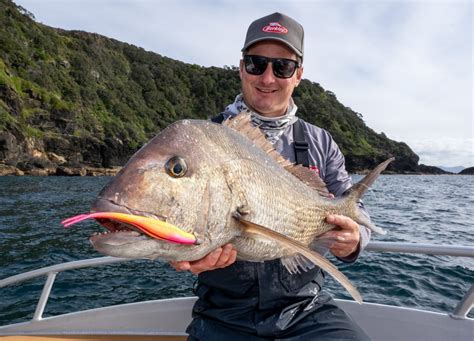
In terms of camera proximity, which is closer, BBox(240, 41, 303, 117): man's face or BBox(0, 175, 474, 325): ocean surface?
BBox(240, 41, 303, 117): man's face

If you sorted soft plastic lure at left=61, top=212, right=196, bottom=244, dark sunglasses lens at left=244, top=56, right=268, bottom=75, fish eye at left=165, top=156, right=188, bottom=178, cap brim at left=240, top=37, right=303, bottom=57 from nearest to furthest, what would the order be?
soft plastic lure at left=61, top=212, right=196, bottom=244 < fish eye at left=165, top=156, right=188, bottom=178 < cap brim at left=240, top=37, right=303, bottom=57 < dark sunglasses lens at left=244, top=56, right=268, bottom=75

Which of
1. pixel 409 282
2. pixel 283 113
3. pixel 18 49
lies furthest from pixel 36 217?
pixel 18 49

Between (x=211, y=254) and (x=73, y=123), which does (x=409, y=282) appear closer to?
(x=211, y=254)

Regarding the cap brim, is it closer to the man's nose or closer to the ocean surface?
the man's nose

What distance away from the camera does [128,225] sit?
4.85 ft

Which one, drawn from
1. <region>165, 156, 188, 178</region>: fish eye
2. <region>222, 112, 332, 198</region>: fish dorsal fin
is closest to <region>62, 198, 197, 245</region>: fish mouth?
<region>165, 156, 188, 178</region>: fish eye

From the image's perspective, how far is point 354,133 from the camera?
368 ft

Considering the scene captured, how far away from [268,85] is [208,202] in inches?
56.1

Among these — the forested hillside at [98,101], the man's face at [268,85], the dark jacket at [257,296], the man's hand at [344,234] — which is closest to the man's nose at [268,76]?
the man's face at [268,85]

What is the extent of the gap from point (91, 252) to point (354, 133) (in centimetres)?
10965

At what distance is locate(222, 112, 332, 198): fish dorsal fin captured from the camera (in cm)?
212

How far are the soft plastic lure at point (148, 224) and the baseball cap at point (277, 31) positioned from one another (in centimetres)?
171

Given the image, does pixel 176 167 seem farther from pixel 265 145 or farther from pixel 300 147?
pixel 300 147

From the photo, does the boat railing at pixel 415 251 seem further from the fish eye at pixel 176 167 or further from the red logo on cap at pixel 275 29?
the red logo on cap at pixel 275 29
